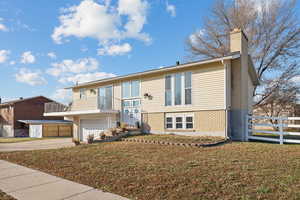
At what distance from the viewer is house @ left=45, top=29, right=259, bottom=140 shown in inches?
511

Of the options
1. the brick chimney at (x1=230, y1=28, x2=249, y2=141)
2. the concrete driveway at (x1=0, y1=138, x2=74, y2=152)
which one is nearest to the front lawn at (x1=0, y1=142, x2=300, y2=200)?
the brick chimney at (x1=230, y1=28, x2=249, y2=141)

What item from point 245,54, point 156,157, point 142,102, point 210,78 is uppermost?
point 245,54

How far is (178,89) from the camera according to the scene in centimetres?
1460

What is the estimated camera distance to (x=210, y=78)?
1332 cm

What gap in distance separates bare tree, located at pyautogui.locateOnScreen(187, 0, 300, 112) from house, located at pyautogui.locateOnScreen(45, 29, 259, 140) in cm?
454

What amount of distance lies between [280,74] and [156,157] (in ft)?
60.1

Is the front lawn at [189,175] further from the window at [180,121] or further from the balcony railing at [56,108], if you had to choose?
the balcony railing at [56,108]

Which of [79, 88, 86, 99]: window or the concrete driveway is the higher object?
[79, 88, 86, 99]: window

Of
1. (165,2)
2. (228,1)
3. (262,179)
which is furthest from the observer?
(228,1)

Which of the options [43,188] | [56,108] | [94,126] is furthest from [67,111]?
[43,188]

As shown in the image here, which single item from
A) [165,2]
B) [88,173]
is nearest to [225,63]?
[165,2]

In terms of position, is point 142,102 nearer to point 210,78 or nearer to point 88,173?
point 210,78

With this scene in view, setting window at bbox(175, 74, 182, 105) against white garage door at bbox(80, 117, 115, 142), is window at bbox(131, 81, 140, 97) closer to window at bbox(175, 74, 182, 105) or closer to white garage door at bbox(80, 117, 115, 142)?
white garage door at bbox(80, 117, 115, 142)

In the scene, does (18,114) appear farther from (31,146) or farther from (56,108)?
(31,146)
